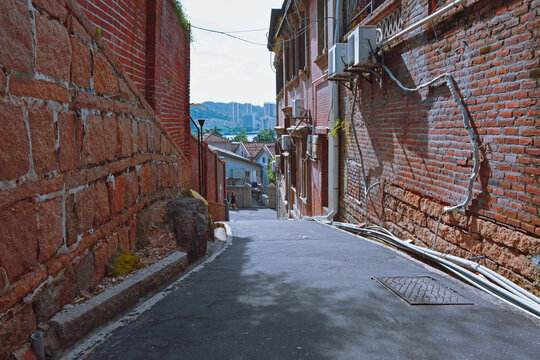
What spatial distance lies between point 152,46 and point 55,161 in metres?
3.27

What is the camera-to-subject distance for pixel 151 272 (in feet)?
11.0

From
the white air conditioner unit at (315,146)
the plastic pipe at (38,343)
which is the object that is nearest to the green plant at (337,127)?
the white air conditioner unit at (315,146)

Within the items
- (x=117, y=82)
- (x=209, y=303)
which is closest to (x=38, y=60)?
(x=117, y=82)

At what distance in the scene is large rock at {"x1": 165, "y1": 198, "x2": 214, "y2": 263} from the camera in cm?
432

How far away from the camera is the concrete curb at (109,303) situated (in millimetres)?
2281

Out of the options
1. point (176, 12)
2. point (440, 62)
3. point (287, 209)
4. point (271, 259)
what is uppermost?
point (176, 12)

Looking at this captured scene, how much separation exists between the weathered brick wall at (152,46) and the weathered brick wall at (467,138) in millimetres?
3348

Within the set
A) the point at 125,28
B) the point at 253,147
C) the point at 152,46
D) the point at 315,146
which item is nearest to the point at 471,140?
the point at 125,28

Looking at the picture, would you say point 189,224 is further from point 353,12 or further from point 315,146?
point 315,146

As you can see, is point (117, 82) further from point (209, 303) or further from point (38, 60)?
point (209, 303)

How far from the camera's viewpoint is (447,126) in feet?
15.6

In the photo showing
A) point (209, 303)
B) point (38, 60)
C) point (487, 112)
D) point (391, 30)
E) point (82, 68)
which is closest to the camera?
point (38, 60)

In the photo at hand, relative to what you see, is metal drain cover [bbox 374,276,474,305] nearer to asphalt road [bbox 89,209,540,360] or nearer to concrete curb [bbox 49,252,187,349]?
asphalt road [bbox 89,209,540,360]

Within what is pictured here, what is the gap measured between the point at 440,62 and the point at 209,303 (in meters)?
3.75
